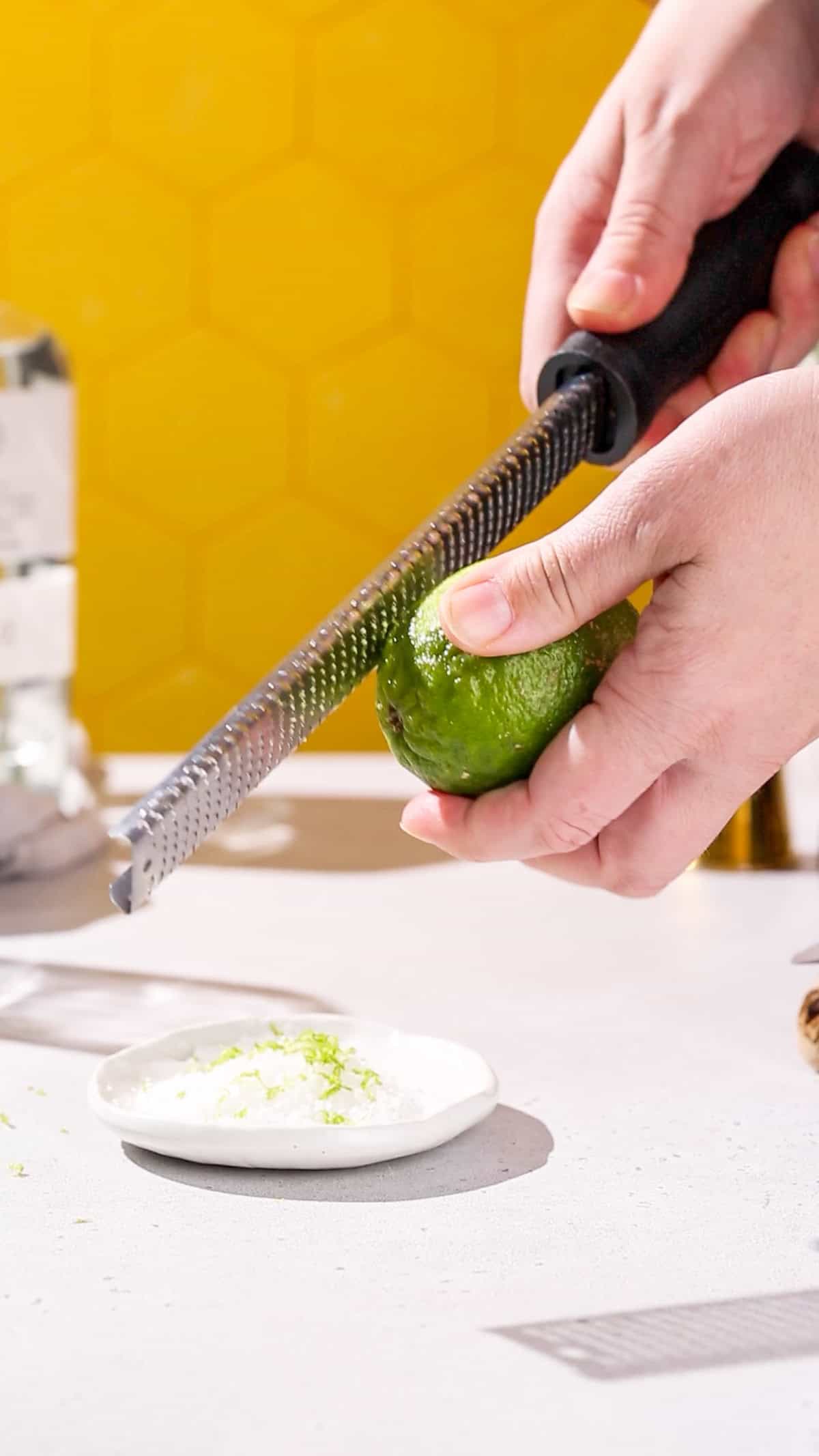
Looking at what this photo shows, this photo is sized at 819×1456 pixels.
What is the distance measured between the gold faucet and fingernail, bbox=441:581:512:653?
68 cm

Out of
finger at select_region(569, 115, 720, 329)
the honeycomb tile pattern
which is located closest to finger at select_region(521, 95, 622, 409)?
finger at select_region(569, 115, 720, 329)

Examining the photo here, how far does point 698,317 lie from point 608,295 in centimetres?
9

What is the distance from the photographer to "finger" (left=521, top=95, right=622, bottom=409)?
1252mm

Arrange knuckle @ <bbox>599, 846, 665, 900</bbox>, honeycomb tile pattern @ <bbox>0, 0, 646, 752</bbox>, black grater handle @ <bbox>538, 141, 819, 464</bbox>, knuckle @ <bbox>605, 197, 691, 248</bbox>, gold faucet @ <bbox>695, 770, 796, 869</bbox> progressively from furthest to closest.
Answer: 1. honeycomb tile pattern @ <bbox>0, 0, 646, 752</bbox>
2. gold faucet @ <bbox>695, 770, 796, 869</bbox>
3. knuckle @ <bbox>605, 197, 691, 248</bbox>
4. black grater handle @ <bbox>538, 141, 819, 464</bbox>
5. knuckle @ <bbox>599, 846, 665, 900</bbox>

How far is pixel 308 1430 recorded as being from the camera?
23.0 inches

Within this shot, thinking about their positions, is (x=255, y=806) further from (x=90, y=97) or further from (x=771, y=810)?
(x=90, y=97)

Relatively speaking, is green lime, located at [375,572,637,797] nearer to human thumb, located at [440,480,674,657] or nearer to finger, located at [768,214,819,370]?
human thumb, located at [440,480,674,657]

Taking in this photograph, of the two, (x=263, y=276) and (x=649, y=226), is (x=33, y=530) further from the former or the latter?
(x=263, y=276)

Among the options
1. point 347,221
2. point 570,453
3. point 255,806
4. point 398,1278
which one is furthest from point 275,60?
point 398,1278

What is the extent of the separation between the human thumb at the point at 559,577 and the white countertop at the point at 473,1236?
0.84 feet

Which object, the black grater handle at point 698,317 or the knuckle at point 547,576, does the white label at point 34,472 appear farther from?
the knuckle at point 547,576

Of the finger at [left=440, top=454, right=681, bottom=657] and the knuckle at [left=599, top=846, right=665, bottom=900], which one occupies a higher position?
the finger at [left=440, top=454, right=681, bottom=657]

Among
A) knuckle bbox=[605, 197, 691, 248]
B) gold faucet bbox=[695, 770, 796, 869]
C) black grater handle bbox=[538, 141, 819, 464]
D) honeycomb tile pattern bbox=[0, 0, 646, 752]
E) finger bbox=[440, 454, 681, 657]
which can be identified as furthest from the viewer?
honeycomb tile pattern bbox=[0, 0, 646, 752]

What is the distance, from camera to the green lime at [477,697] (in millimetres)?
818
